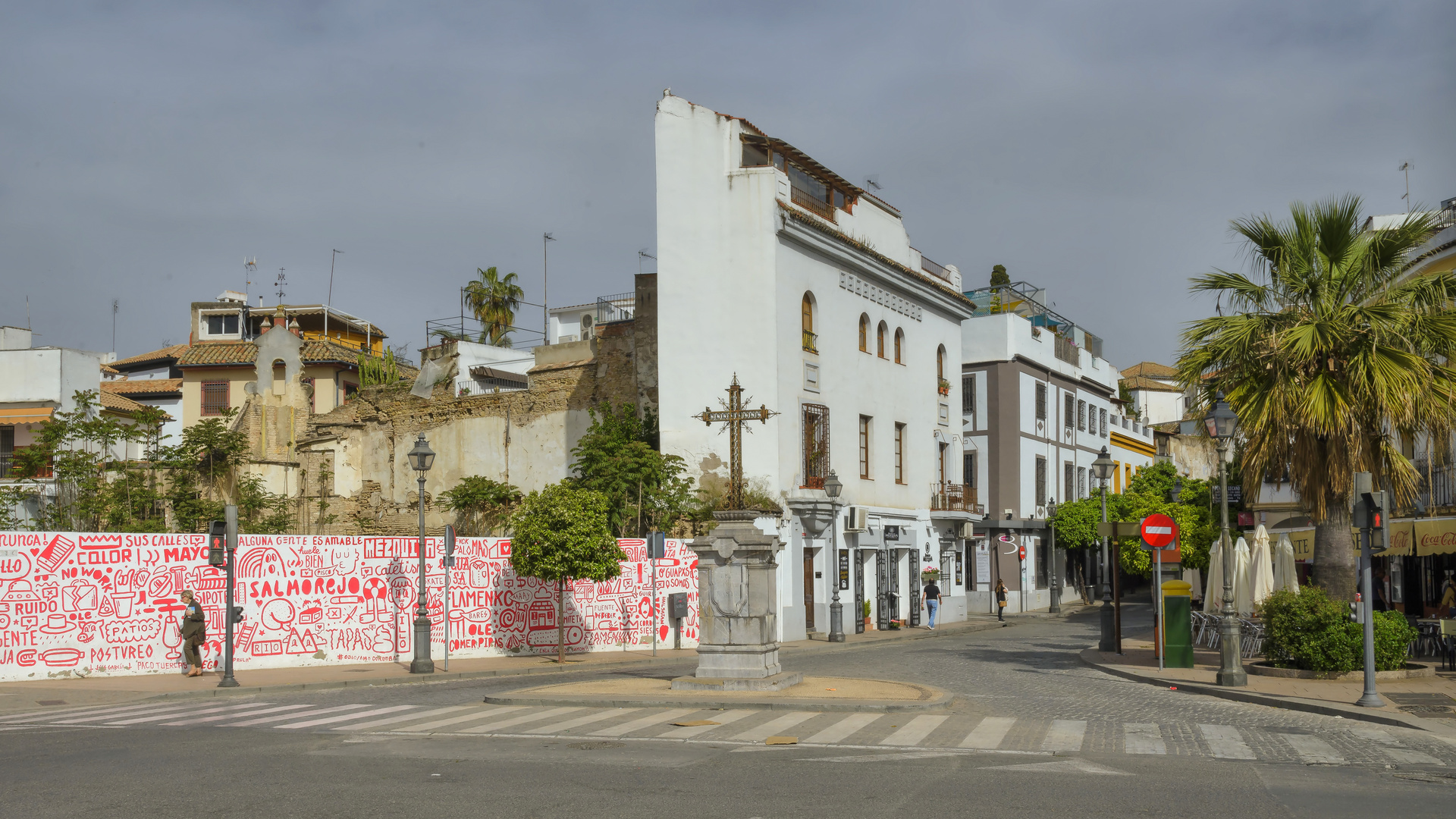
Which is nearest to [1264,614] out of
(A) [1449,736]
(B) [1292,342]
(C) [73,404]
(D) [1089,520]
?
(B) [1292,342]

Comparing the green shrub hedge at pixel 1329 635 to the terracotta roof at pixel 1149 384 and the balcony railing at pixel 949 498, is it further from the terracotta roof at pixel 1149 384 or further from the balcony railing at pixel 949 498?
the terracotta roof at pixel 1149 384

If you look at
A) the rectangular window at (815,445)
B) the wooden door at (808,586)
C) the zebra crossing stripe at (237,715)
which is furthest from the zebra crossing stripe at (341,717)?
the rectangular window at (815,445)

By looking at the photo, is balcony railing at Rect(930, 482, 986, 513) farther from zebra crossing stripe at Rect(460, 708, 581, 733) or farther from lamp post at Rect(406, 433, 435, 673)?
zebra crossing stripe at Rect(460, 708, 581, 733)

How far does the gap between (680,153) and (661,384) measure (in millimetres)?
6089

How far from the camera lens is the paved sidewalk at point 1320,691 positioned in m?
14.2

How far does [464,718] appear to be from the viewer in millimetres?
14852

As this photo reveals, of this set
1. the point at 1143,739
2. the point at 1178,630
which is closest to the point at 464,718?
the point at 1143,739

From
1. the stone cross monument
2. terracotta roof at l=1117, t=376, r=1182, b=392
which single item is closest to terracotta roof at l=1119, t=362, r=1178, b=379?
terracotta roof at l=1117, t=376, r=1182, b=392

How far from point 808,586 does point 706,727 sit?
63.5 ft

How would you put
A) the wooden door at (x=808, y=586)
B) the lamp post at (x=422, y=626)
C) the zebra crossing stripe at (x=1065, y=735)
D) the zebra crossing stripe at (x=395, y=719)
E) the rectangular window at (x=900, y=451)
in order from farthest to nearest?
1. the rectangular window at (x=900, y=451)
2. the wooden door at (x=808, y=586)
3. the lamp post at (x=422, y=626)
4. the zebra crossing stripe at (x=395, y=719)
5. the zebra crossing stripe at (x=1065, y=735)

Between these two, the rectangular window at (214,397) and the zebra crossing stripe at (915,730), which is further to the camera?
the rectangular window at (214,397)

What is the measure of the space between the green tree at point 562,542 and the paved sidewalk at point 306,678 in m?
1.35

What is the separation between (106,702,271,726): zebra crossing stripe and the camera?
15070 millimetres

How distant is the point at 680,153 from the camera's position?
3219cm
